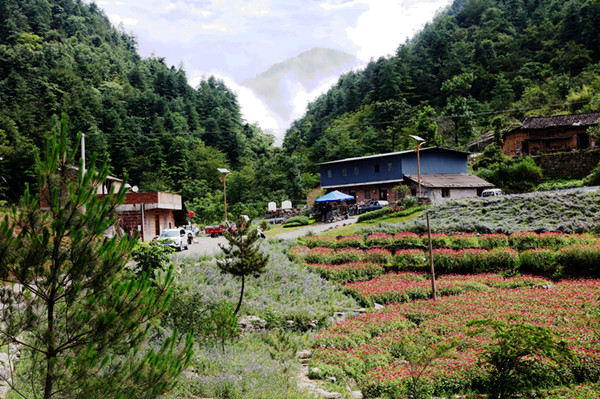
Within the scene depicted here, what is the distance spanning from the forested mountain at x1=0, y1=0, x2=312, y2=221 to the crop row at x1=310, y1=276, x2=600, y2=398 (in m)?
46.0

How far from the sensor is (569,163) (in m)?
43.1

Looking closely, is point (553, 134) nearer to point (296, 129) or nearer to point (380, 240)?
point (380, 240)

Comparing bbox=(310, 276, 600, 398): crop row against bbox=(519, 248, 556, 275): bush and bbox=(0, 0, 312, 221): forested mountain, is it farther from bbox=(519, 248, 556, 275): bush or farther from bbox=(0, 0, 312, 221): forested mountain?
bbox=(0, 0, 312, 221): forested mountain

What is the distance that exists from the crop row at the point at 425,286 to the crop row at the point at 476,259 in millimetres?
970

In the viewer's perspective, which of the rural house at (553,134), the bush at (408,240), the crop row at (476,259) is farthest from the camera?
the rural house at (553,134)

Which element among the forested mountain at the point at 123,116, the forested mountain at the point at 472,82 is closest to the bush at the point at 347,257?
the forested mountain at the point at 123,116

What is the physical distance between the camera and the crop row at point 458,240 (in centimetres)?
1772

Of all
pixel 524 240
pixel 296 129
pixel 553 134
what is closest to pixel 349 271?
pixel 524 240

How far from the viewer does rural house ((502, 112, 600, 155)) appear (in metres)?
47.0

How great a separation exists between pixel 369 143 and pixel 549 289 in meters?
55.3

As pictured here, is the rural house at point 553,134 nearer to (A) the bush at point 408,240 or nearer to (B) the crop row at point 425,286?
(A) the bush at point 408,240

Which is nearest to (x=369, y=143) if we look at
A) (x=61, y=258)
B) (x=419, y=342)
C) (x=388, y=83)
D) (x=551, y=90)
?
(x=388, y=83)

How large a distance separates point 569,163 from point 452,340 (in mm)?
43137

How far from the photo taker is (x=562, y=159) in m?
43.6
